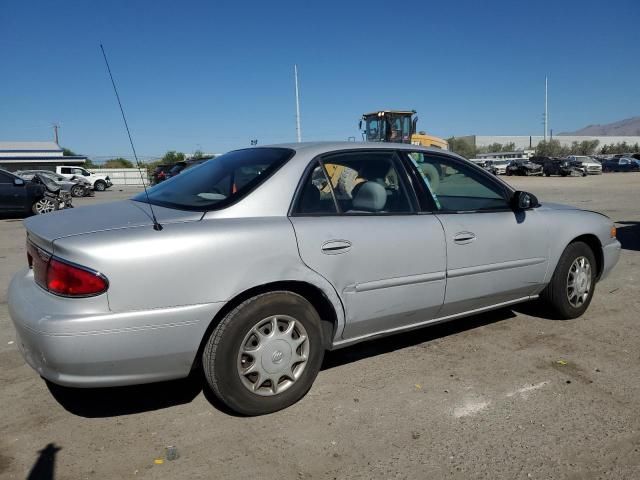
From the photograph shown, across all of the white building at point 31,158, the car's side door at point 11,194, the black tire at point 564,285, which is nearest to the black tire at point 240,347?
the black tire at point 564,285

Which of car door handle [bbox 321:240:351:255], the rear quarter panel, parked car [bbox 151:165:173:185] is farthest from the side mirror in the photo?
parked car [bbox 151:165:173:185]

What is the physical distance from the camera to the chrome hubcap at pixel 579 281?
458cm

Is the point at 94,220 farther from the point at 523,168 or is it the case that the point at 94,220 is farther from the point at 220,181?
the point at 523,168

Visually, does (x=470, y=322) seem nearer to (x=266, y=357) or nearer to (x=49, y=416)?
(x=266, y=357)

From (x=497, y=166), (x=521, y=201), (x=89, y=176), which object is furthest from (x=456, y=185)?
(x=497, y=166)

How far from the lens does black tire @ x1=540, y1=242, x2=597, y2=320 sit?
4.45 metres

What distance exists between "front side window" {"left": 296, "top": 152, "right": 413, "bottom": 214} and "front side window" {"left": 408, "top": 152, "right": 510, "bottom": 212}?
0.75 ft

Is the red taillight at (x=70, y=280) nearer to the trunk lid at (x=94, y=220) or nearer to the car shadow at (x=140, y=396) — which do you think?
the trunk lid at (x=94, y=220)

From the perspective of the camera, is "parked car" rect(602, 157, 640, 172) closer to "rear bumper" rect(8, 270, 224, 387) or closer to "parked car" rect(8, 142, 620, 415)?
"parked car" rect(8, 142, 620, 415)

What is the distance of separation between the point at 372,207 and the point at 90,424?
7.01ft

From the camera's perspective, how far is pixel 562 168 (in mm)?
40281

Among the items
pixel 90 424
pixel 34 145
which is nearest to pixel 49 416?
pixel 90 424

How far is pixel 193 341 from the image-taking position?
9.09 ft

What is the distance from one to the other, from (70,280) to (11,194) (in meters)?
13.5
